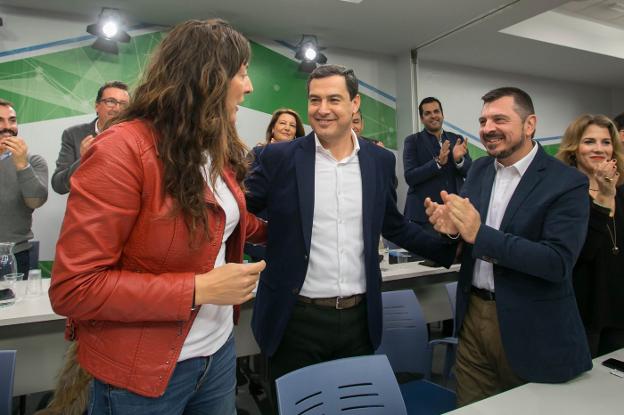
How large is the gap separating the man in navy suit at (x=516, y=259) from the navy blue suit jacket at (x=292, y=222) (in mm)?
265

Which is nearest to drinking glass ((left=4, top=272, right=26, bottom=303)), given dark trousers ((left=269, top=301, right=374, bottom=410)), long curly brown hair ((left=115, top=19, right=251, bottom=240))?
dark trousers ((left=269, top=301, right=374, bottom=410))

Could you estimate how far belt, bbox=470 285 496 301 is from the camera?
5.89 feet

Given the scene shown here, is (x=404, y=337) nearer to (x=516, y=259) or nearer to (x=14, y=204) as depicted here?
(x=516, y=259)

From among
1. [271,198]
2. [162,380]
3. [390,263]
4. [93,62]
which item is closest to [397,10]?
[390,263]

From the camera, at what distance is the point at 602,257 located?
7.08 ft

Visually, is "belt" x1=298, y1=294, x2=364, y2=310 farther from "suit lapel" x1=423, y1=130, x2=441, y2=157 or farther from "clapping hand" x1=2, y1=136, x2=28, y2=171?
"suit lapel" x1=423, y1=130, x2=441, y2=157

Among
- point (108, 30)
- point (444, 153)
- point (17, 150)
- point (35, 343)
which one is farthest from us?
point (108, 30)

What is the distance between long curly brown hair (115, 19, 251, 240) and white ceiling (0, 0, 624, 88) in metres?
3.67

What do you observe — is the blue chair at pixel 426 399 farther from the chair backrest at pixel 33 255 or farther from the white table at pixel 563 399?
the chair backrest at pixel 33 255

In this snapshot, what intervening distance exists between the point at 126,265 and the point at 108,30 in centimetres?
432

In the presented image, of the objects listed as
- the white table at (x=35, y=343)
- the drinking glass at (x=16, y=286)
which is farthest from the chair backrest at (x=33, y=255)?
the white table at (x=35, y=343)

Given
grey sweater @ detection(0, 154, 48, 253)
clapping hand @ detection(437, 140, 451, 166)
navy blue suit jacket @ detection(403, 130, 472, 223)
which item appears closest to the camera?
grey sweater @ detection(0, 154, 48, 253)

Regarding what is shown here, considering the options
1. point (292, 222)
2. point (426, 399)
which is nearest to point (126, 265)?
point (292, 222)

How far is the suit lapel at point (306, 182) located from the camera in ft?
5.70
